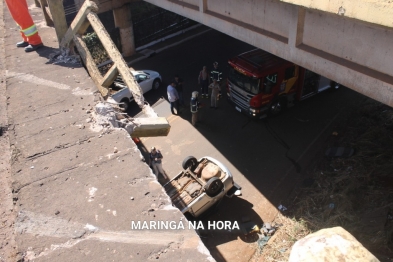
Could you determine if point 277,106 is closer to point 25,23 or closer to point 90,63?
point 90,63

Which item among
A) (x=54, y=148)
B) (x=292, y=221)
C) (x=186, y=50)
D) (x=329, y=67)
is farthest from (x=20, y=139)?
(x=186, y=50)

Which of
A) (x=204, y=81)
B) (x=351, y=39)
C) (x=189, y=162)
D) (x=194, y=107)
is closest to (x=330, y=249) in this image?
(x=351, y=39)

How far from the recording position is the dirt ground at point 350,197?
884 cm

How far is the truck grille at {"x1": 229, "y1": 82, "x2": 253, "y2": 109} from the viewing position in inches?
528

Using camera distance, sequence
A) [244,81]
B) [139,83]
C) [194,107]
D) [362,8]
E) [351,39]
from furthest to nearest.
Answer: [139,83]
[194,107]
[244,81]
[351,39]
[362,8]

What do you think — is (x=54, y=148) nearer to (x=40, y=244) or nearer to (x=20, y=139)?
(x=20, y=139)

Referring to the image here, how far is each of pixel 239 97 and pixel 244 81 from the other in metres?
0.82

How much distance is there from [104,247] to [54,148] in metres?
1.97

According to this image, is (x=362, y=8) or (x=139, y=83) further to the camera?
(x=139, y=83)

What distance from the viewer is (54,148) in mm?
4801

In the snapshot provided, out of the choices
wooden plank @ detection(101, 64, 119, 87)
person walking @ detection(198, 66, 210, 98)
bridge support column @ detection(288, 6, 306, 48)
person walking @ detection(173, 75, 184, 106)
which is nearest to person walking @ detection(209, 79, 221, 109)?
person walking @ detection(198, 66, 210, 98)

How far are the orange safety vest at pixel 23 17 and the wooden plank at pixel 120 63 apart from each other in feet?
5.70

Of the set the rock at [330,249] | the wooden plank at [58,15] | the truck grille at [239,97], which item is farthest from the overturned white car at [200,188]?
the wooden plank at [58,15]

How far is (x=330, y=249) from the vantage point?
4.19 metres
